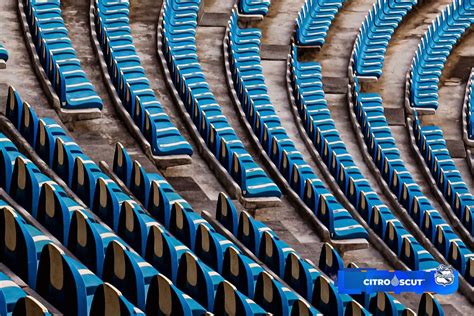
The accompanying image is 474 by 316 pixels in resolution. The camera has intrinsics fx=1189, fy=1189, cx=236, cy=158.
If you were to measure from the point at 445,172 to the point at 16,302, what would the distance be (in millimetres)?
9897

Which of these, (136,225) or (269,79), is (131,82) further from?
(136,225)

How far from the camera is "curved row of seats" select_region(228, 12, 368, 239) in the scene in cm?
1172

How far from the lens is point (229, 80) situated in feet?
47.9

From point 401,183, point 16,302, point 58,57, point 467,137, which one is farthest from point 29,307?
point 467,137

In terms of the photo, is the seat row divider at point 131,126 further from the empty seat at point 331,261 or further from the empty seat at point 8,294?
the empty seat at point 8,294

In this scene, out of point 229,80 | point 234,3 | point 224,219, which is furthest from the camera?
point 234,3

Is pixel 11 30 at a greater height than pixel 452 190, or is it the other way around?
pixel 11 30

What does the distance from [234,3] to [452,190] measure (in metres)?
4.17

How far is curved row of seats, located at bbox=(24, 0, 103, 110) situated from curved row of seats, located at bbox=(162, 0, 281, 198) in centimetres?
126

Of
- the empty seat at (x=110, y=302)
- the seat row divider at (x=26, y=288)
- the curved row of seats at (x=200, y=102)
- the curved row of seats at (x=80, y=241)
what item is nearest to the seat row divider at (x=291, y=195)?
the curved row of seats at (x=200, y=102)

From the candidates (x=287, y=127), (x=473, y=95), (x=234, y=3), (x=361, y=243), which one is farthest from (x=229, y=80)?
(x=473, y=95)

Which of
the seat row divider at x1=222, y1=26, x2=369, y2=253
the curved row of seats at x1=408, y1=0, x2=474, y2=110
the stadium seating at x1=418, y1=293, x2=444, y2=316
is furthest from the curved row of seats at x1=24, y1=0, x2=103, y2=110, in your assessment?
the curved row of seats at x1=408, y1=0, x2=474, y2=110

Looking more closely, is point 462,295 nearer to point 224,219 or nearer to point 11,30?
point 224,219

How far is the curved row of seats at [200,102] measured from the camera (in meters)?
11.7
